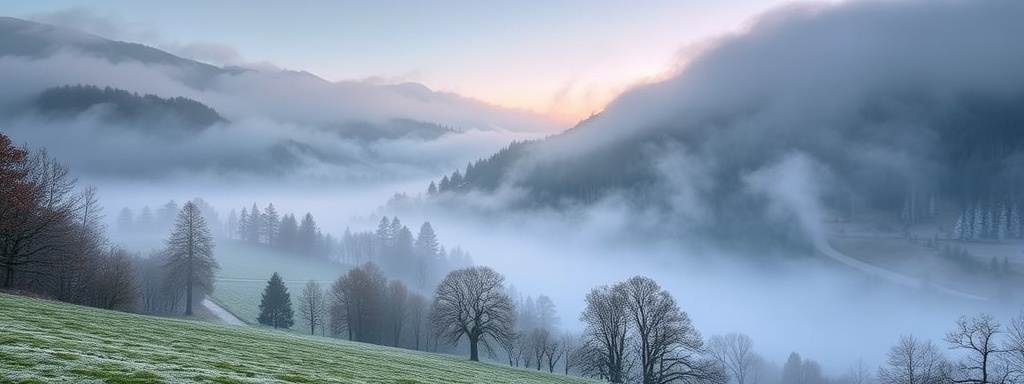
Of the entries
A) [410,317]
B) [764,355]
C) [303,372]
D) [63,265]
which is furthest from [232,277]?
[764,355]

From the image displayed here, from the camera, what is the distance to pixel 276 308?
4050 inches

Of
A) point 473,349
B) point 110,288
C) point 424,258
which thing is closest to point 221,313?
point 110,288

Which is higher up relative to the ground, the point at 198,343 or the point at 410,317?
the point at 198,343

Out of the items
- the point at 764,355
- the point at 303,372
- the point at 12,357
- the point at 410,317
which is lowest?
the point at 764,355

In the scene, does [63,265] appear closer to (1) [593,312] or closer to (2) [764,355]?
(1) [593,312]

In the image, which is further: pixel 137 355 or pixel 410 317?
pixel 410 317

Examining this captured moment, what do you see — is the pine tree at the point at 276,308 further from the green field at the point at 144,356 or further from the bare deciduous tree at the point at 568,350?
the green field at the point at 144,356

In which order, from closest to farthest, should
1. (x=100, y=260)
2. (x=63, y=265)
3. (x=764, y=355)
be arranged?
(x=63, y=265) < (x=100, y=260) < (x=764, y=355)

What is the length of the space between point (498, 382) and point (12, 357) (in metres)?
29.6

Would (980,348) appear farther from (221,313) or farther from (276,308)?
(221,313)

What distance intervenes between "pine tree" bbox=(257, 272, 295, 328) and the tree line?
9.91 m

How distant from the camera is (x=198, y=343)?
114 feet

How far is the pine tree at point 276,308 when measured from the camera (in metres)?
102

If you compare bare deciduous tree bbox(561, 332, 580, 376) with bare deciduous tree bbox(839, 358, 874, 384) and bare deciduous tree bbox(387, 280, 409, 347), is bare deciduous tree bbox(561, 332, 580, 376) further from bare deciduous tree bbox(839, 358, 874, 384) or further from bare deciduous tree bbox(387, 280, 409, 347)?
bare deciduous tree bbox(839, 358, 874, 384)
